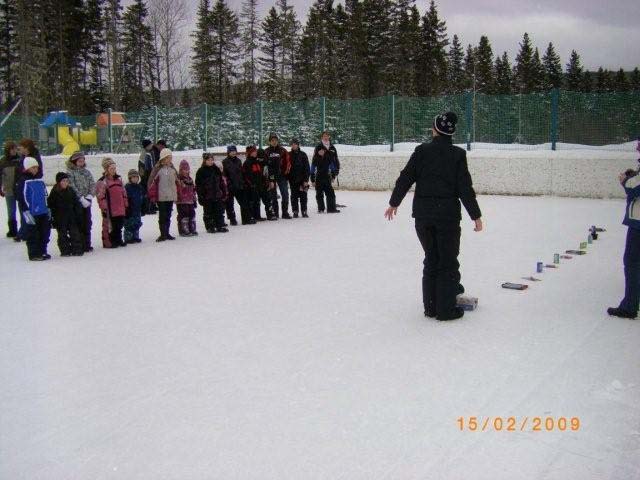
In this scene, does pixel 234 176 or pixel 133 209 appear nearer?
pixel 133 209

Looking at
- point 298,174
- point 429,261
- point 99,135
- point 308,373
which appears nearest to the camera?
point 308,373

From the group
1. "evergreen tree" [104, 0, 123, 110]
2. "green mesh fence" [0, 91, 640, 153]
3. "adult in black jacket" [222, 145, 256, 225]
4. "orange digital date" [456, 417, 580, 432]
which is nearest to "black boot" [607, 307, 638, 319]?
"orange digital date" [456, 417, 580, 432]

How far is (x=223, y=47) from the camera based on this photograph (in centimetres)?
5912

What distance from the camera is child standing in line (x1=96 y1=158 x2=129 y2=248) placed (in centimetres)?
1073

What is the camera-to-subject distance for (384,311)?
6.51 meters

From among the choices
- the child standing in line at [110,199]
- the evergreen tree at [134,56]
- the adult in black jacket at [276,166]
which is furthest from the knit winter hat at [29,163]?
the evergreen tree at [134,56]

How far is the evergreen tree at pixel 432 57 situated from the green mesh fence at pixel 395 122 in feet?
112

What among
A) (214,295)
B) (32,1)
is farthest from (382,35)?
(214,295)

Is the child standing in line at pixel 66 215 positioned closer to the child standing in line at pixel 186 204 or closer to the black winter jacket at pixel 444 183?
the child standing in line at pixel 186 204

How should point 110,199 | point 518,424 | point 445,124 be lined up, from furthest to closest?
point 110,199
point 445,124
point 518,424

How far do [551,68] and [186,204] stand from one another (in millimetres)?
67705

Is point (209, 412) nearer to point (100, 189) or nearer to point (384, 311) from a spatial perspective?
point (384, 311)

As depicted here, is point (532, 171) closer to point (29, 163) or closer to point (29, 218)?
point (29, 163)

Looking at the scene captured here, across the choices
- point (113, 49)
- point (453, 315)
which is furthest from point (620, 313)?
point (113, 49)
